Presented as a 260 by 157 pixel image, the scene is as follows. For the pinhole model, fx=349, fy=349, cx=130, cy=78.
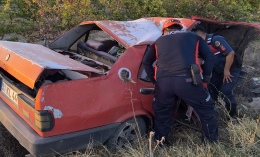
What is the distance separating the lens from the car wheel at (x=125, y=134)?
3652mm

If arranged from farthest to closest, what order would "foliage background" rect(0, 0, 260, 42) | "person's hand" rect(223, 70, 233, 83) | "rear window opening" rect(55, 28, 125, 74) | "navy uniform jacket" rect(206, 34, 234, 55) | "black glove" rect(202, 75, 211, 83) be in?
"foliage background" rect(0, 0, 260, 42) → "person's hand" rect(223, 70, 233, 83) → "navy uniform jacket" rect(206, 34, 234, 55) → "rear window opening" rect(55, 28, 125, 74) → "black glove" rect(202, 75, 211, 83)

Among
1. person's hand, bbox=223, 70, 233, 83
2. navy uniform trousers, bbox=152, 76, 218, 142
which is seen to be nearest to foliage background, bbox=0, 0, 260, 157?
navy uniform trousers, bbox=152, 76, 218, 142

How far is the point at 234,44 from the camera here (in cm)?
513

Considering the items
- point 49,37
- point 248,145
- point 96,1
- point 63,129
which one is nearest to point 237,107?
point 248,145

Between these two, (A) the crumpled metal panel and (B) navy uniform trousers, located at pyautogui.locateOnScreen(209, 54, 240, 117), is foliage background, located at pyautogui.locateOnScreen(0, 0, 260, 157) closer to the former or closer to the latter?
(B) navy uniform trousers, located at pyautogui.locateOnScreen(209, 54, 240, 117)

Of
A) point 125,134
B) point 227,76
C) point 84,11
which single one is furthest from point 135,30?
point 84,11

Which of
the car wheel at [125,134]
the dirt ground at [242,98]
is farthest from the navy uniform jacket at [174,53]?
the dirt ground at [242,98]

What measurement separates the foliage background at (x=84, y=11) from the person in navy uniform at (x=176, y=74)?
4109mm

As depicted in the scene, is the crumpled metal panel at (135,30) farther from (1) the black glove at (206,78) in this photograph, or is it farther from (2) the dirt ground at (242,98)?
(2) the dirt ground at (242,98)

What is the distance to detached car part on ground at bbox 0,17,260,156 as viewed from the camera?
10.4 feet

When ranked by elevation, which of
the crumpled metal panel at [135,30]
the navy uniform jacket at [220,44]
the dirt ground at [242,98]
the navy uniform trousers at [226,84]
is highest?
the crumpled metal panel at [135,30]

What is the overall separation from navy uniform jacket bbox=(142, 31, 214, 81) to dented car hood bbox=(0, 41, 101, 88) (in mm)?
640

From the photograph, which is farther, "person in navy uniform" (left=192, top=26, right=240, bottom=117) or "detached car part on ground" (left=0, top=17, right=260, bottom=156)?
"person in navy uniform" (left=192, top=26, right=240, bottom=117)

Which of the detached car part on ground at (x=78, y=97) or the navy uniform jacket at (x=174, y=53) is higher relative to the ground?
the navy uniform jacket at (x=174, y=53)
